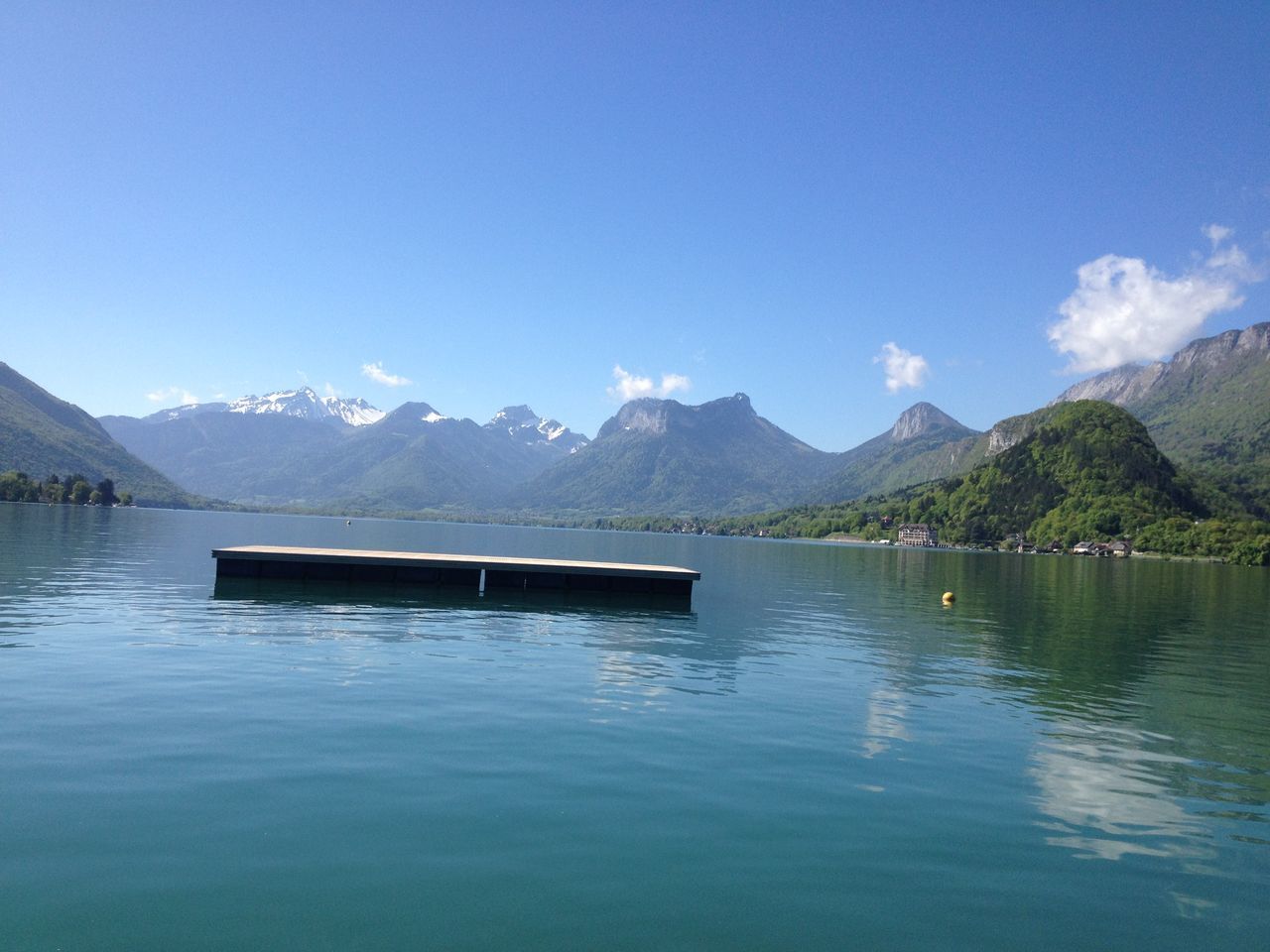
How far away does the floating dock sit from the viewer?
47.5 meters

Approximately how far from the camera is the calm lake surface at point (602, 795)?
8.45 meters

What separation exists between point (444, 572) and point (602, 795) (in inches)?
1595

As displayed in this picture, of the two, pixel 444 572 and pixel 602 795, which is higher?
pixel 444 572

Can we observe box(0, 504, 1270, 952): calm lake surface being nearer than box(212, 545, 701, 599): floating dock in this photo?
Yes

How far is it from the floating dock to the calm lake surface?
61.7 ft

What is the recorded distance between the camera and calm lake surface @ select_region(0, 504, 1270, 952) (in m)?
8.45

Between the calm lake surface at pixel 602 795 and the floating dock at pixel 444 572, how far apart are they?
1882 centimetres

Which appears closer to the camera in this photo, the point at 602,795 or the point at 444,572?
the point at 602,795

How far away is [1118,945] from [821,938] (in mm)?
3161

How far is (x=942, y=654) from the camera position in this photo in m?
30.4

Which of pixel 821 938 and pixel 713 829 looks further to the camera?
pixel 713 829

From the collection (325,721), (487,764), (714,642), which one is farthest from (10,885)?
(714,642)

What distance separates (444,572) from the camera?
5116 cm

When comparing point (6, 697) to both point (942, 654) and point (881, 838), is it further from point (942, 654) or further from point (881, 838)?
point (942, 654)
